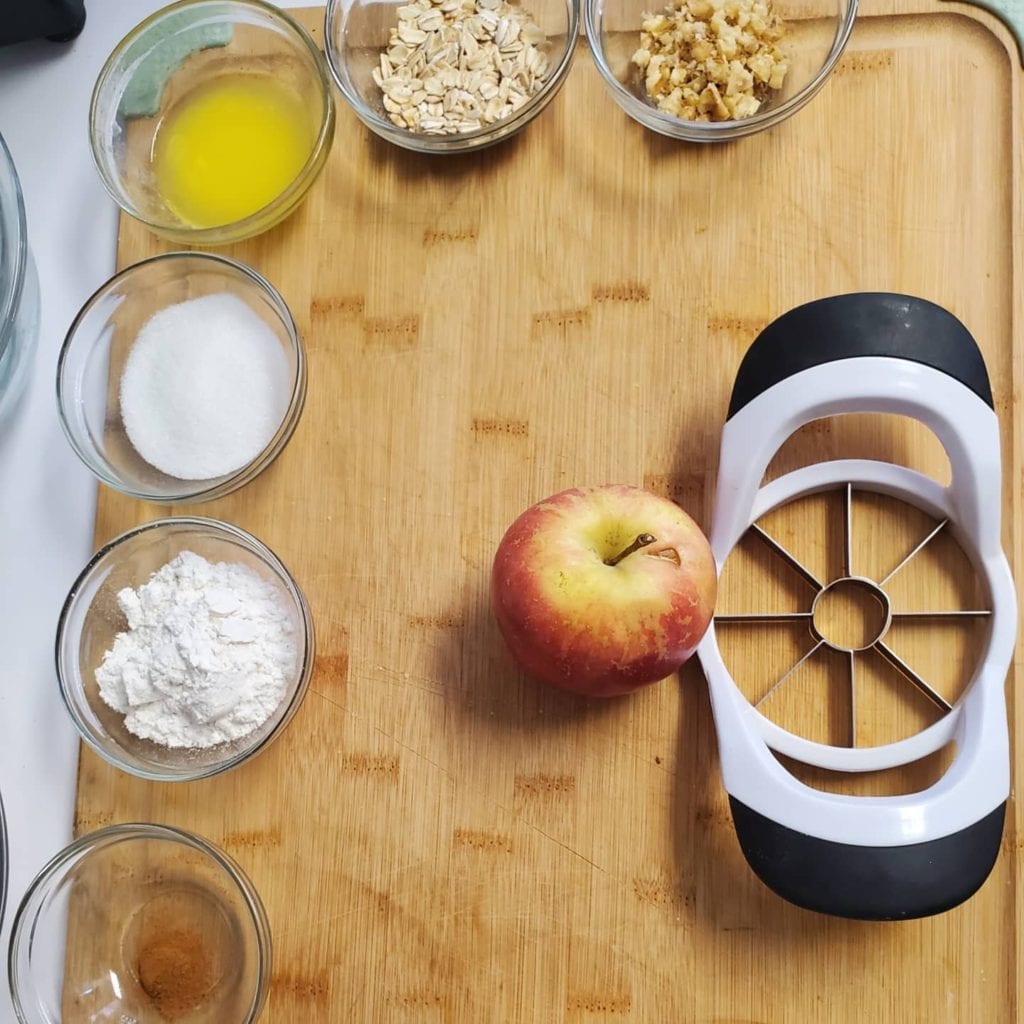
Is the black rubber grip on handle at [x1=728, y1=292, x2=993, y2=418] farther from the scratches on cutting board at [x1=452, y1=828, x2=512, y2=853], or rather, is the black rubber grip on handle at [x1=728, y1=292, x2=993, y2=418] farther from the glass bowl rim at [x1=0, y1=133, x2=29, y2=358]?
the glass bowl rim at [x1=0, y1=133, x2=29, y2=358]

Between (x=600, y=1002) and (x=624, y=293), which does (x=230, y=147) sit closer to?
(x=624, y=293)

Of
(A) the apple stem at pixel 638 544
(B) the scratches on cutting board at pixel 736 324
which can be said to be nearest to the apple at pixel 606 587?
(A) the apple stem at pixel 638 544

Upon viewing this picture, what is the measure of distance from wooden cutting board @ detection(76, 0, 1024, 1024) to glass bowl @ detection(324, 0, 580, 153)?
0.03 m

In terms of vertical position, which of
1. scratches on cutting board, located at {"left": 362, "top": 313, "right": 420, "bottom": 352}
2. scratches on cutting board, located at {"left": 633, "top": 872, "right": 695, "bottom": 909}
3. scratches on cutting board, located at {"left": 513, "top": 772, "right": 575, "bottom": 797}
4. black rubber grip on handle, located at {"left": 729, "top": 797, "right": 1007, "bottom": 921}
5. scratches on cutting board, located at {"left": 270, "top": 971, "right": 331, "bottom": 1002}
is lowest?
scratches on cutting board, located at {"left": 270, "top": 971, "right": 331, "bottom": 1002}

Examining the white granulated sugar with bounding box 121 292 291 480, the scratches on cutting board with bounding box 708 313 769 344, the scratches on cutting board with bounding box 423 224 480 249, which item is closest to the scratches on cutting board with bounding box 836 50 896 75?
the scratches on cutting board with bounding box 708 313 769 344

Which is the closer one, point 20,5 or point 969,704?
point 969,704

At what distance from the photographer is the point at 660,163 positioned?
37.2 inches

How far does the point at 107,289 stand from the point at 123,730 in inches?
15.9

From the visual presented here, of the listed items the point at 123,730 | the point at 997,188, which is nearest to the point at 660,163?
the point at 997,188

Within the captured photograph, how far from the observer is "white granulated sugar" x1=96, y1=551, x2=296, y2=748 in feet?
2.82

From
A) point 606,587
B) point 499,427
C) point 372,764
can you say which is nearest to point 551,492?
point 499,427

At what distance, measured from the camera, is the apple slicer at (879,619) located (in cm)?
78

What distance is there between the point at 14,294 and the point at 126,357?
0.35 feet

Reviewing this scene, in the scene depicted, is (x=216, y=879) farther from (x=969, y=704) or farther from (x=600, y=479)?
(x=969, y=704)
